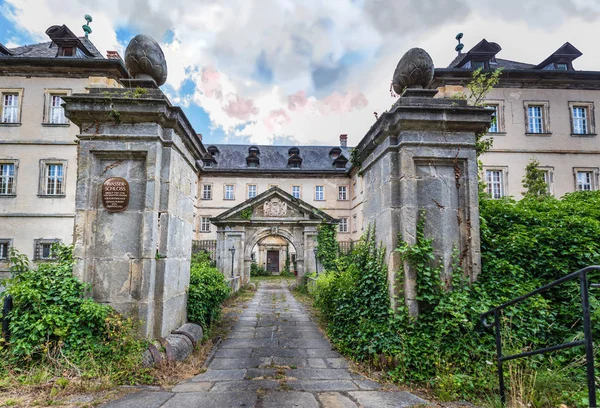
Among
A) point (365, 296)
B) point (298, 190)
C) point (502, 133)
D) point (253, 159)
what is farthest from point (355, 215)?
point (365, 296)

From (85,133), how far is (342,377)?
4333 millimetres

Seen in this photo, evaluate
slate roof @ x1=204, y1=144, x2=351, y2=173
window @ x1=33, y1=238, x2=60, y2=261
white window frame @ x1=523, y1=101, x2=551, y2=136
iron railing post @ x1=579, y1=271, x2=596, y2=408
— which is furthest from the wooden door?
iron railing post @ x1=579, y1=271, x2=596, y2=408

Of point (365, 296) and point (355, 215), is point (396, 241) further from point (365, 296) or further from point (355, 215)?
point (355, 215)

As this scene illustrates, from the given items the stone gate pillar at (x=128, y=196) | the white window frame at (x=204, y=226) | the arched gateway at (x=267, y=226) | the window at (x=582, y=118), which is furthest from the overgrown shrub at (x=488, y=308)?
the white window frame at (x=204, y=226)

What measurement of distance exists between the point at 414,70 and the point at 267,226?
13347mm

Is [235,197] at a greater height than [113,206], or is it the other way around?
[235,197]

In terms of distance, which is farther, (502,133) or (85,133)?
(502,133)

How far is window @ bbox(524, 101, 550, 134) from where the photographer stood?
18.6 m

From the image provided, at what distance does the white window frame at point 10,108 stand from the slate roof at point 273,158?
13.9 meters

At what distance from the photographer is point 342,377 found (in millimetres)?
3754

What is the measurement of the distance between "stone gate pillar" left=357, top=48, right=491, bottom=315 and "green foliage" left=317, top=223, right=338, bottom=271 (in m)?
11.9

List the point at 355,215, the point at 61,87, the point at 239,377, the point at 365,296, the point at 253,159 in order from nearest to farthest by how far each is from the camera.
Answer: the point at 239,377, the point at 365,296, the point at 61,87, the point at 355,215, the point at 253,159

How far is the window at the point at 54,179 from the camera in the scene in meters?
17.4

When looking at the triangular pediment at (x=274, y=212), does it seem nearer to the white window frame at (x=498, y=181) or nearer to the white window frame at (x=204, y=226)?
the white window frame at (x=498, y=181)
